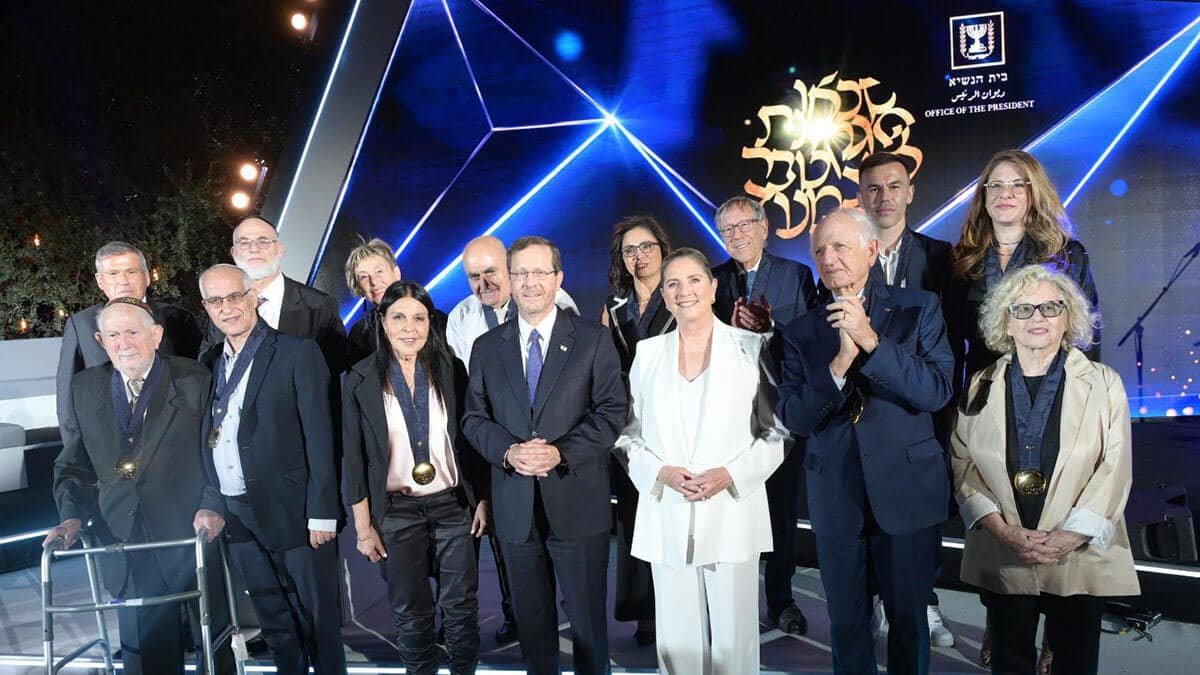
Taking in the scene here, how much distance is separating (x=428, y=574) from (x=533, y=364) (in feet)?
2.82

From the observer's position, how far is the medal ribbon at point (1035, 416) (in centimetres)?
258

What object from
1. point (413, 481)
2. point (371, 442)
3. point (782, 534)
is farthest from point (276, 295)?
point (782, 534)

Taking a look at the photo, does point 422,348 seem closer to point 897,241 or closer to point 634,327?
point 634,327

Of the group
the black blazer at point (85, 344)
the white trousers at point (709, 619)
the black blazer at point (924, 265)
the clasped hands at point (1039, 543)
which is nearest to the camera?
the clasped hands at point (1039, 543)

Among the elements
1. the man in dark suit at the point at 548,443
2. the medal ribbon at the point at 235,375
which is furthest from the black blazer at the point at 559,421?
the medal ribbon at the point at 235,375

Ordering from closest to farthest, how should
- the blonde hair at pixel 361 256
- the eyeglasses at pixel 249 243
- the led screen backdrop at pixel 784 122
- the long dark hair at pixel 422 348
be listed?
the long dark hair at pixel 422 348 < the eyeglasses at pixel 249 243 < the blonde hair at pixel 361 256 < the led screen backdrop at pixel 784 122

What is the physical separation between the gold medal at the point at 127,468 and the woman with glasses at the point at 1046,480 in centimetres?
275

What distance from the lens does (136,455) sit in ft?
10.5

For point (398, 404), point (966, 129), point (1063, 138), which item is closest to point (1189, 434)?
point (1063, 138)

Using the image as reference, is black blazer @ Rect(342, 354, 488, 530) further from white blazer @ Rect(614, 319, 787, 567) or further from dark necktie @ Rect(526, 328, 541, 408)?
white blazer @ Rect(614, 319, 787, 567)

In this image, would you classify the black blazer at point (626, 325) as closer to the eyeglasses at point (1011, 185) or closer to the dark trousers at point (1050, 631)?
the eyeglasses at point (1011, 185)

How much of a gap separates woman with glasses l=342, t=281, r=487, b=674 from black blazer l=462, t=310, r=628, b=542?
21 cm

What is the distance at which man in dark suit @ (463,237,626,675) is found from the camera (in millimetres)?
2934

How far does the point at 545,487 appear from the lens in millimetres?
2926
